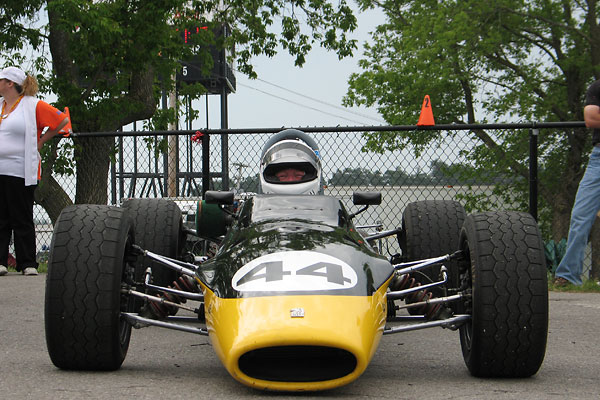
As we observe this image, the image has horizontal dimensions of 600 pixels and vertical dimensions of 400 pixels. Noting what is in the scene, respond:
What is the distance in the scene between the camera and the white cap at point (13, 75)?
6523mm

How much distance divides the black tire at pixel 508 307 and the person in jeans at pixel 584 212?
1860mm

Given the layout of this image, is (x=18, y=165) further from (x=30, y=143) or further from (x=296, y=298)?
(x=296, y=298)

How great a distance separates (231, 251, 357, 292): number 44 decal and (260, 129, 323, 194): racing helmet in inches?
85.3

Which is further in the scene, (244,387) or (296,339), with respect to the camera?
(244,387)

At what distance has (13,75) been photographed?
6566mm

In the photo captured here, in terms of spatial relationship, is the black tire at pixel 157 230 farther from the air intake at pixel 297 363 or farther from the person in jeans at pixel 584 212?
the person in jeans at pixel 584 212

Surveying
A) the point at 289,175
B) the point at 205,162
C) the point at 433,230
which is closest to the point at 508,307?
the point at 433,230

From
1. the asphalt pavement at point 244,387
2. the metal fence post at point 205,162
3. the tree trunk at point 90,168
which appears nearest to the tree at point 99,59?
the tree trunk at point 90,168

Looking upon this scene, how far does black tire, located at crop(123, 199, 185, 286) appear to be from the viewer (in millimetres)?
5730

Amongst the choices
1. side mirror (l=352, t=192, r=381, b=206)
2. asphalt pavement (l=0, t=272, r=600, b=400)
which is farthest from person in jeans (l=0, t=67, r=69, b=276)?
side mirror (l=352, t=192, r=381, b=206)

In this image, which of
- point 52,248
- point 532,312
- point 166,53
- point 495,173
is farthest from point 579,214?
point 495,173

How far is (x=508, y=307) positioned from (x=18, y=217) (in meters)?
4.45

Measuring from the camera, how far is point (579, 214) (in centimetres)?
562

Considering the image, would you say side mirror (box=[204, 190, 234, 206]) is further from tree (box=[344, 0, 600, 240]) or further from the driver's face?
tree (box=[344, 0, 600, 240])
